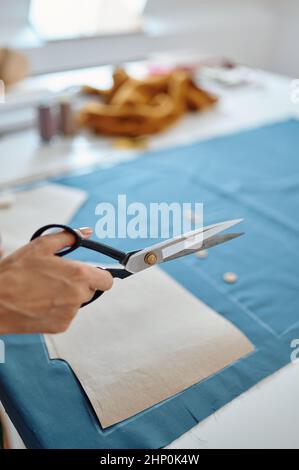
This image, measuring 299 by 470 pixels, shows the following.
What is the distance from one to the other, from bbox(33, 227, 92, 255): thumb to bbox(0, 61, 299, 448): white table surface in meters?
0.32

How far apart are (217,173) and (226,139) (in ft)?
0.92

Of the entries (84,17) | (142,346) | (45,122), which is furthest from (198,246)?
(84,17)

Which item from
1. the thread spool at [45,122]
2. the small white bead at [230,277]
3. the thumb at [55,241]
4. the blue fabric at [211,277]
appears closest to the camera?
the thumb at [55,241]

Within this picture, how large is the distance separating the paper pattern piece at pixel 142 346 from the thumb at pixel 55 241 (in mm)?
253

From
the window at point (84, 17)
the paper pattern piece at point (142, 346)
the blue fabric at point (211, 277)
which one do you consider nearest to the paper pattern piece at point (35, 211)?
the blue fabric at point (211, 277)

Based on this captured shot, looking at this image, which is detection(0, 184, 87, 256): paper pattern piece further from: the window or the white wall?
the window

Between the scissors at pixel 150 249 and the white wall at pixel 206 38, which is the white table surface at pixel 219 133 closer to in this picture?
the scissors at pixel 150 249

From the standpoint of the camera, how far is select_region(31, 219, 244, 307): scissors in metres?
0.61

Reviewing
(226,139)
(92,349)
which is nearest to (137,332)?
(92,349)

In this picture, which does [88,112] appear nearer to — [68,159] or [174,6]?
[68,159]

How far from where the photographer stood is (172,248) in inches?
26.6

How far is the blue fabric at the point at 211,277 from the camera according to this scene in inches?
26.2

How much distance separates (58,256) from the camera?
1.90 ft
